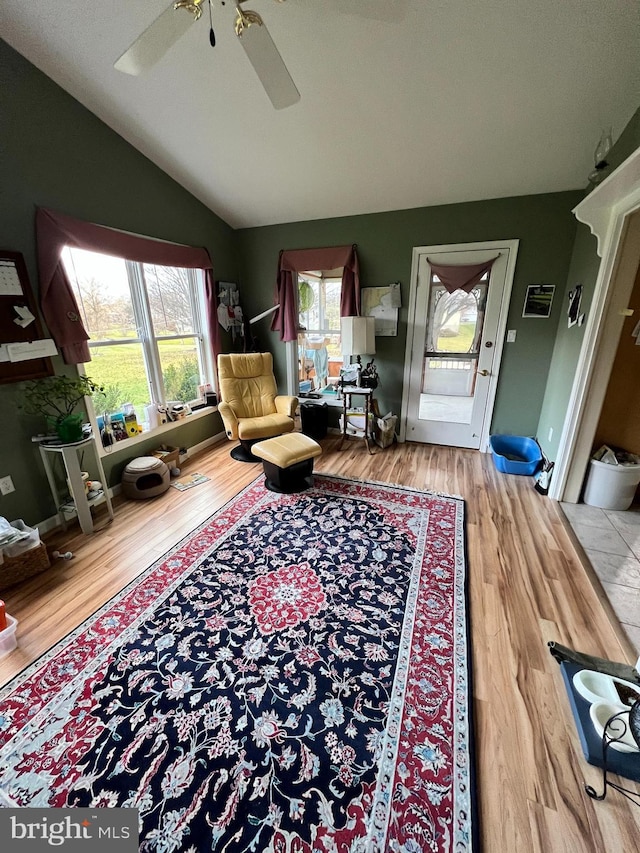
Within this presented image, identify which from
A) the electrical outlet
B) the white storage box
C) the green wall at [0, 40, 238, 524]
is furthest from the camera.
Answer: the electrical outlet

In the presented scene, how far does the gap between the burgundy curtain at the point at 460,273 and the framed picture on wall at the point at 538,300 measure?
443 mm

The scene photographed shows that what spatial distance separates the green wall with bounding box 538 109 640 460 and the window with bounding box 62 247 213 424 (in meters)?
3.42

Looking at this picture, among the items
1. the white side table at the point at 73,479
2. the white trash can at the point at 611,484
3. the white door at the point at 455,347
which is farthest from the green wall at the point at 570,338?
the white side table at the point at 73,479

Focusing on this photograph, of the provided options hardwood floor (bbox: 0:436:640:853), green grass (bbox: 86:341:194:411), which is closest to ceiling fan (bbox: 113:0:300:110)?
green grass (bbox: 86:341:194:411)

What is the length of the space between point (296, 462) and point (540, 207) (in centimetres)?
302

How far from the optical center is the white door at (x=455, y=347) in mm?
3275

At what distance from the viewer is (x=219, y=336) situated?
3.93 meters

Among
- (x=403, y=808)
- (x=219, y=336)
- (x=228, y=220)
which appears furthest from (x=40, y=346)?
(x=403, y=808)

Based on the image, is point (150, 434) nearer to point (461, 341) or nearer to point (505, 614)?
point (505, 614)

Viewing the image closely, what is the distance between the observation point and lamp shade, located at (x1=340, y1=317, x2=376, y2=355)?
11.2 ft

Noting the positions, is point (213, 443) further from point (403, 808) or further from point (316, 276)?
point (403, 808)

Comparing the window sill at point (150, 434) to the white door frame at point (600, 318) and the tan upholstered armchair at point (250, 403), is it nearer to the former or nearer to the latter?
the tan upholstered armchair at point (250, 403)
